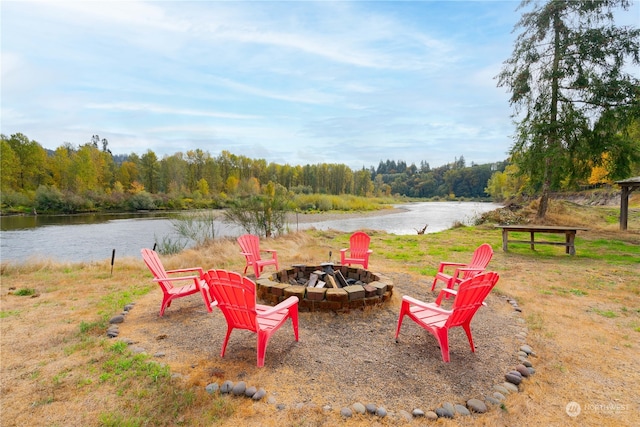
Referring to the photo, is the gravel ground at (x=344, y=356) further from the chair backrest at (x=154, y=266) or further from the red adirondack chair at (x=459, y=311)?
the chair backrest at (x=154, y=266)

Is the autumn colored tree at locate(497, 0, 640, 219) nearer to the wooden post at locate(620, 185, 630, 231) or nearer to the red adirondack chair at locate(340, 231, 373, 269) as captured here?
the wooden post at locate(620, 185, 630, 231)

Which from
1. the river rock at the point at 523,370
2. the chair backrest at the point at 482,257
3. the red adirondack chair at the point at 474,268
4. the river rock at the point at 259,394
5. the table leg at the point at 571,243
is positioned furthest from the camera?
the table leg at the point at 571,243

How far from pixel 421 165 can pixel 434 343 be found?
132 m

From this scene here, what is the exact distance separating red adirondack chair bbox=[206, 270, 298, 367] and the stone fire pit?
0.91 m

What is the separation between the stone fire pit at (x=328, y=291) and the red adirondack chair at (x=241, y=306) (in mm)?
912

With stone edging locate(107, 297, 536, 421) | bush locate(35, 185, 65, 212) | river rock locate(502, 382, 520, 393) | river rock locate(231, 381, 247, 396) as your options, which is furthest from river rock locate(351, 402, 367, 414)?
bush locate(35, 185, 65, 212)

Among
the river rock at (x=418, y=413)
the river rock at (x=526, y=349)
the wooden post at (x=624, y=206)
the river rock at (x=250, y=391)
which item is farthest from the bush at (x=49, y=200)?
A: the wooden post at (x=624, y=206)

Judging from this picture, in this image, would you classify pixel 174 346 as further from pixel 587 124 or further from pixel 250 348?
pixel 587 124

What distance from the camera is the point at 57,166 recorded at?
1242 inches

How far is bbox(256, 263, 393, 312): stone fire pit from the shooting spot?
376 centimetres

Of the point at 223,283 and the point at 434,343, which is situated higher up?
the point at 223,283

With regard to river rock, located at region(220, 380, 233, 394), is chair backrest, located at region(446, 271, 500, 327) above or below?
above

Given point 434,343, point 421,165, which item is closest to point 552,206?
point 434,343

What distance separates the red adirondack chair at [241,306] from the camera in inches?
103
